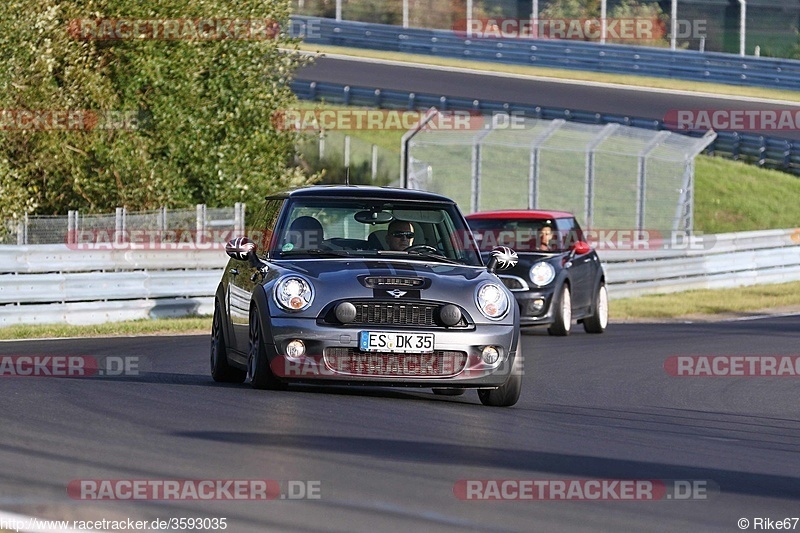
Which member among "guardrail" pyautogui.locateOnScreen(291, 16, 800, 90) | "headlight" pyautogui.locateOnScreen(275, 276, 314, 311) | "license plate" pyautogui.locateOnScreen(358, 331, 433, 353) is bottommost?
"license plate" pyautogui.locateOnScreen(358, 331, 433, 353)

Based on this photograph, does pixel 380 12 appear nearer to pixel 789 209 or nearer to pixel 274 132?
pixel 789 209

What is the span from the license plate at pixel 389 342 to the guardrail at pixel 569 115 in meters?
26.4

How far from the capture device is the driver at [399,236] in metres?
11.1

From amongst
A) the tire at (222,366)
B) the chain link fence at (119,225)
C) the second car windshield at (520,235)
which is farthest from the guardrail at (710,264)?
the tire at (222,366)

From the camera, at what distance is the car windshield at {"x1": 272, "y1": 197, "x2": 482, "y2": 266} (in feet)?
36.1

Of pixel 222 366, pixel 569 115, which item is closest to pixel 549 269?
pixel 222 366

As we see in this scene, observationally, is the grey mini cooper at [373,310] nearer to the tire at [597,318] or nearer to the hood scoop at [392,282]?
the hood scoop at [392,282]

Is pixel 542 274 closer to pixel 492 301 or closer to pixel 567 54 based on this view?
pixel 492 301

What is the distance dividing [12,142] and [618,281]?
10.6 m

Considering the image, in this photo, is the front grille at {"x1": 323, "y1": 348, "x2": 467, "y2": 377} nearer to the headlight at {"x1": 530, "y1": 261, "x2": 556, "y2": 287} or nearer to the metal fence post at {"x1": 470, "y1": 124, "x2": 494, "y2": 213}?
Result: the headlight at {"x1": 530, "y1": 261, "x2": 556, "y2": 287}

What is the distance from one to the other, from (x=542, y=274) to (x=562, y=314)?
576mm

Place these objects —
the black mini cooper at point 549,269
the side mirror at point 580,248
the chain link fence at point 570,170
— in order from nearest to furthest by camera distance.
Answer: the black mini cooper at point 549,269 → the side mirror at point 580,248 → the chain link fence at point 570,170

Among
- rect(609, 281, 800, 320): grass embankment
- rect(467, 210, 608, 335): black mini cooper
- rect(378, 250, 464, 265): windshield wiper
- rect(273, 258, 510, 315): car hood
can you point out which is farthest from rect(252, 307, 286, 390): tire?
rect(609, 281, 800, 320): grass embankment

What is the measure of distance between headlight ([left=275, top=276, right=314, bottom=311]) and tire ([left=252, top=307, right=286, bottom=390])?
0.90 ft
